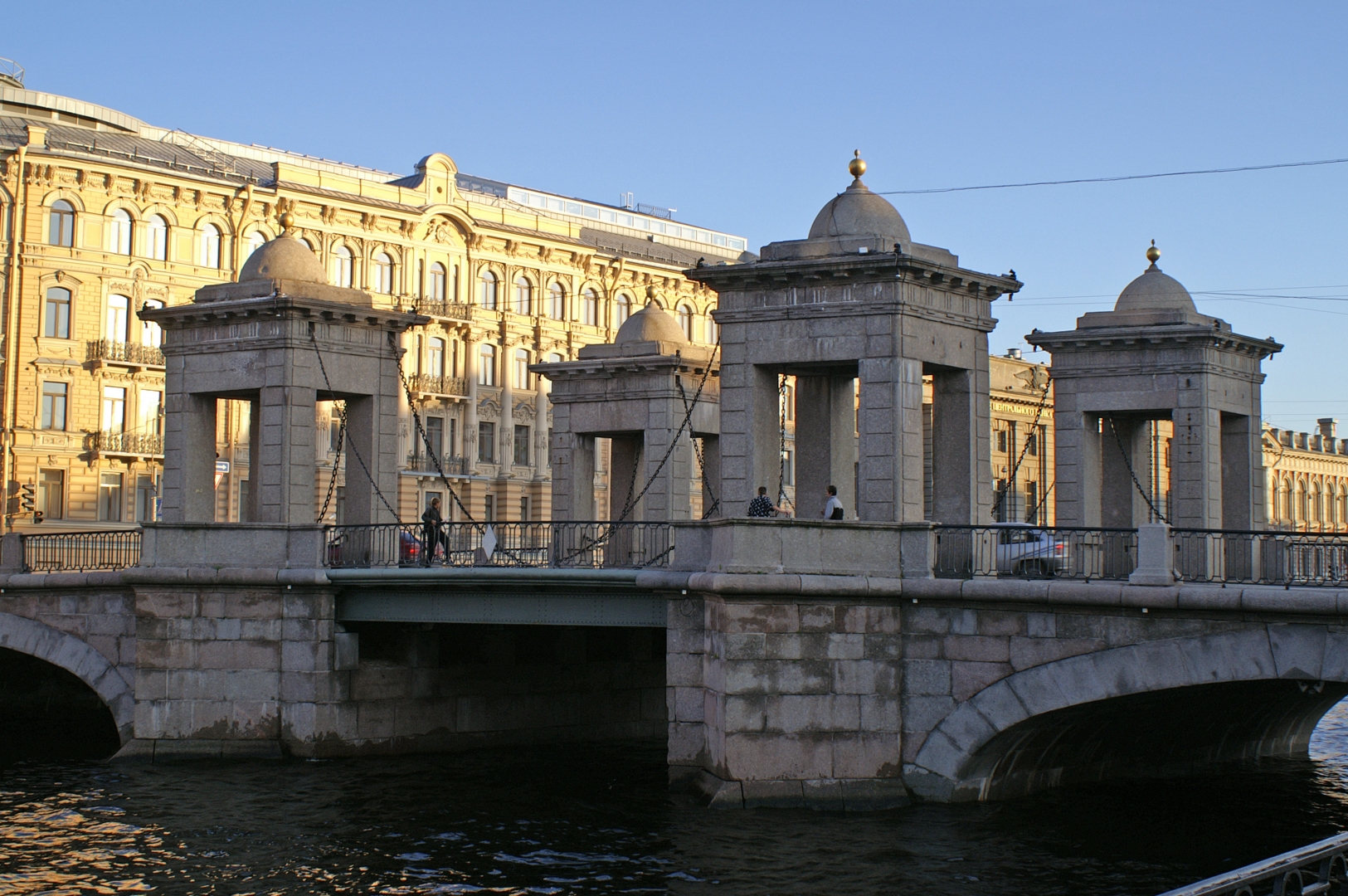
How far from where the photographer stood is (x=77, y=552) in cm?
2695

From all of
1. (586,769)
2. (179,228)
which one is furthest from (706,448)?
(179,228)

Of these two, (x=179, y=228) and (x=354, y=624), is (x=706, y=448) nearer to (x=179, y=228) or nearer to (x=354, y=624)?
(x=354, y=624)

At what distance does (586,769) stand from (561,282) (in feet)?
120

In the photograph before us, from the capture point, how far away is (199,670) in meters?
24.1

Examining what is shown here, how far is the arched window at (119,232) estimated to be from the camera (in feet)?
158

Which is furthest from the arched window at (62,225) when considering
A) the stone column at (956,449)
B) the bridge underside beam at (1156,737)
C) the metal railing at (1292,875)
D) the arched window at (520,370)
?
the metal railing at (1292,875)

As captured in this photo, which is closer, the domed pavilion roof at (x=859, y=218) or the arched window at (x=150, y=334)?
the domed pavilion roof at (x=859, y=218)

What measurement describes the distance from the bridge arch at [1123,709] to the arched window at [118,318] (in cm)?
3527

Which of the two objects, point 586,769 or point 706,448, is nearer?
point 586,769

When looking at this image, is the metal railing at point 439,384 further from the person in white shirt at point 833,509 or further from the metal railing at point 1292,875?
the metal railing at point 1292,875

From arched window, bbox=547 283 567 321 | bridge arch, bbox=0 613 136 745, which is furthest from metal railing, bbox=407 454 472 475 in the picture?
bridge arch, bbox=0 613 136 745

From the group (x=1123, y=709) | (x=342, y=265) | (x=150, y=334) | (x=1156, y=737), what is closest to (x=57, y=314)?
(x=150, y=334)

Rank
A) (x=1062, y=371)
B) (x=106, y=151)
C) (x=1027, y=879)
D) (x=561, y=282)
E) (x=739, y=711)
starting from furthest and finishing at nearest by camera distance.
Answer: (x=561, y=282) → (x=106, y=151) → (x=1062, y=371) → (x=739, y=711) → (x=1027, y=879)

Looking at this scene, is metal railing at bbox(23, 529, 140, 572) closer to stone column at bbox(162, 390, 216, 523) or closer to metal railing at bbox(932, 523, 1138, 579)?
stone column at bbox(162, 390, 216, 523)
